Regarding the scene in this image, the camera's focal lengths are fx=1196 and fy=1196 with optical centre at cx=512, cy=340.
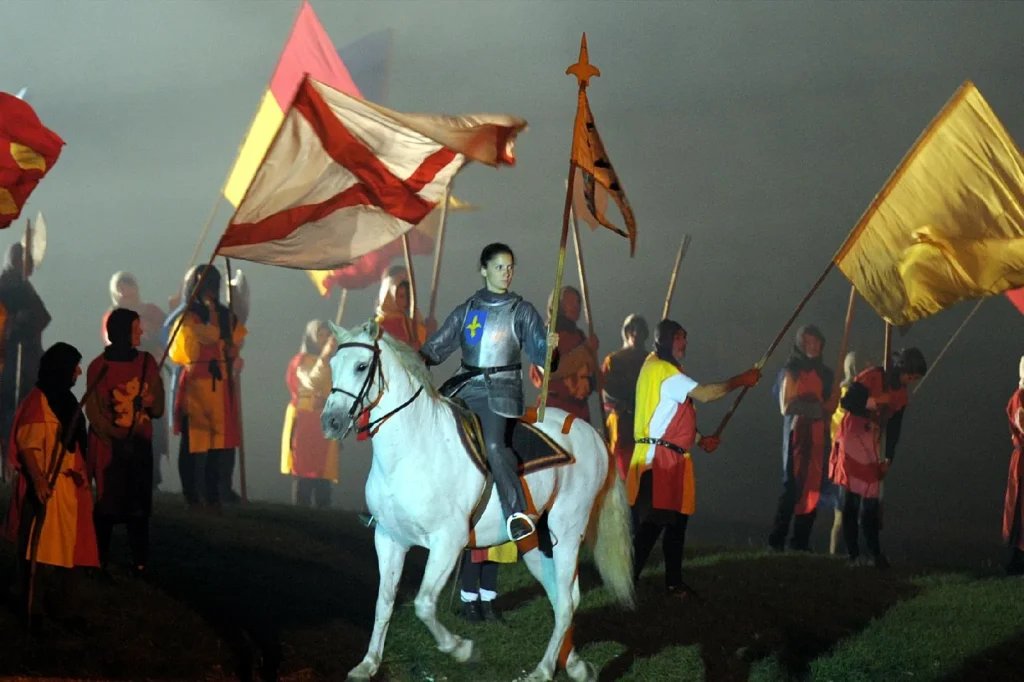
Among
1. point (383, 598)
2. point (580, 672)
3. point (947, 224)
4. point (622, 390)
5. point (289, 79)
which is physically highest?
point (289, 79)

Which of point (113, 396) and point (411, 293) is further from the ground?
point (411, 293)

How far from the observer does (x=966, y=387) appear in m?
10.1

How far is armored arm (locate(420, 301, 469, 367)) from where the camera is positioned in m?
6.10

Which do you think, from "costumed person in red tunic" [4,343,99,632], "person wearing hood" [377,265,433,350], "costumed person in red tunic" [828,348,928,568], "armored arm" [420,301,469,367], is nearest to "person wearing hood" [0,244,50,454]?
"person wearing hood" [377,265,433,350]

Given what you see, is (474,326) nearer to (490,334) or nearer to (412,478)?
(490,334)

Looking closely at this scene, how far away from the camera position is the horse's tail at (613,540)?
6.52 metres

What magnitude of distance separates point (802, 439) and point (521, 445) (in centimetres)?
409

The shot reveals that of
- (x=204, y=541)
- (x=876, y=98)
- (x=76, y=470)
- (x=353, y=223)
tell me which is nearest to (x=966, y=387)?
(x=876, y=98)

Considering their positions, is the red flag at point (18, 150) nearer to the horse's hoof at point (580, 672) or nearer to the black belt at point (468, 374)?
the black belt at point (468, 374)

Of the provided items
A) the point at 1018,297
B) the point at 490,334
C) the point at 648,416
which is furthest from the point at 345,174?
the point at 1018,297

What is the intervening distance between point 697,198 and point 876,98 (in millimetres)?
1710

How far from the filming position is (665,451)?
7508 millimetres

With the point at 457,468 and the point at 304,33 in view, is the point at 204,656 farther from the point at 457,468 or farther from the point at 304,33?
the point at 304,33

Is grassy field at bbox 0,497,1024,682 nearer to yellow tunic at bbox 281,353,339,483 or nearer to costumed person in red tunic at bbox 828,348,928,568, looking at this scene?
costumed person in red tunic at bbox 828,348,928,568
